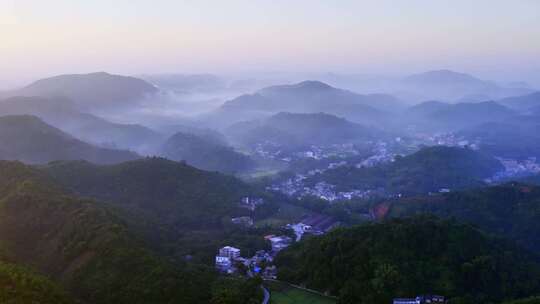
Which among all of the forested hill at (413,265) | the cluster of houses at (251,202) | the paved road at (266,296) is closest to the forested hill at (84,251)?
the paved road at (266,296)

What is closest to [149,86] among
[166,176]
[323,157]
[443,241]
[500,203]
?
[323,157]

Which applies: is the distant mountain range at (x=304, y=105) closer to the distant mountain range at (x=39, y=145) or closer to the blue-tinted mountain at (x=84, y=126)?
the blue-tinted mountain at (x=84, y=126)

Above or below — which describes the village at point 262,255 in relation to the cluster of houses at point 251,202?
below

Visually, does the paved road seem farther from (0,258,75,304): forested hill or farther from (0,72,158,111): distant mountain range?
(0,72,158,111): distant mountain range

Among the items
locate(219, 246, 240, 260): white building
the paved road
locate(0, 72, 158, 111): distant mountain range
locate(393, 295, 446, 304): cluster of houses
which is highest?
locate(0, 72, 158, 111): distant mountain range

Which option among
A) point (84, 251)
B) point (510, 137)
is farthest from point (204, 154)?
point (510, 137)

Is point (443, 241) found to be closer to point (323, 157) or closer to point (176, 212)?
point (176, 212)

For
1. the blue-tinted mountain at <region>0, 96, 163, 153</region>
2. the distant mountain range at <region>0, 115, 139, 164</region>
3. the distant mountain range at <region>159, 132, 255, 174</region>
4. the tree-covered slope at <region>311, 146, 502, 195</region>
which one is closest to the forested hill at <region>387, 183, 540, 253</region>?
the tree-covered slope at <region>311, 146, 502, 195</region>
